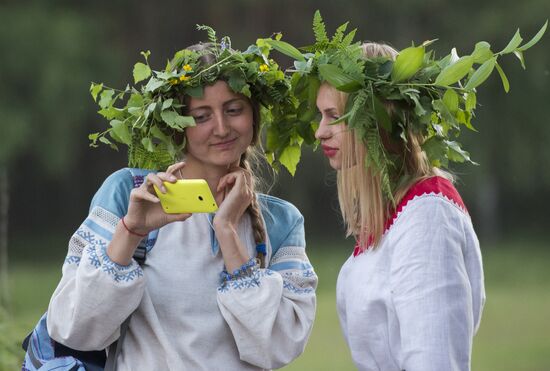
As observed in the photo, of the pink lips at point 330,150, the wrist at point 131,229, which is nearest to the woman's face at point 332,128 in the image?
the pink lips at point 330,150

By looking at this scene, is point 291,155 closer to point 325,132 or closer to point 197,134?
point 197,134

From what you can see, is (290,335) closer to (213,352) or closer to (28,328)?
(213,352)

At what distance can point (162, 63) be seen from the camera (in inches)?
981

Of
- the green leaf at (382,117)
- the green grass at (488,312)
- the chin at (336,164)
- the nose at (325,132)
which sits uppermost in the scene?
the green leaf at (382,117)

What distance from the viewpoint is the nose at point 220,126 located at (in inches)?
136

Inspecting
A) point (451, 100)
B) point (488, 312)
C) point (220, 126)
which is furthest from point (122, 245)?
point (488, 312)

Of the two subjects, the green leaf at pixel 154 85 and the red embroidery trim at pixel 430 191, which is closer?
the red embroidery trim at pixel 430 191

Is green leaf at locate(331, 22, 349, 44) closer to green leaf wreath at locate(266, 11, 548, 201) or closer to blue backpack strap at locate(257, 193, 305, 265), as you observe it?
green leaf wreath at locate(266, 11, 548, 201)

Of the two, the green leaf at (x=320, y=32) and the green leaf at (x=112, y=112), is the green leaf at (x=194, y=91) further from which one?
the green leaf at (x=320, y=32)

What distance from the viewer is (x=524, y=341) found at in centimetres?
1233

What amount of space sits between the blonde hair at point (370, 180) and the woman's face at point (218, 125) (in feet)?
1.32

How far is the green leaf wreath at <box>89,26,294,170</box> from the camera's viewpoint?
3.48 metres

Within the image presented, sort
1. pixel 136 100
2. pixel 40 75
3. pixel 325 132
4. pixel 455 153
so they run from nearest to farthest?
1. pixel 325 132
2. pixel 455 153
3. pixel 136 100
4. pixel 40 75

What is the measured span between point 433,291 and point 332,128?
2.03ft
